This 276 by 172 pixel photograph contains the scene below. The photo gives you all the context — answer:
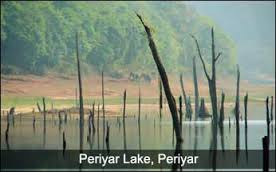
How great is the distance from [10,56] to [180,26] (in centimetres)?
4238

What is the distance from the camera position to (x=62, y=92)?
336 ft

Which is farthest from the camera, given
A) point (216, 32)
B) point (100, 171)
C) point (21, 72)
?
point (216, 32)

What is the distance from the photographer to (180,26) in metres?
146

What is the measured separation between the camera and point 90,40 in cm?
12150

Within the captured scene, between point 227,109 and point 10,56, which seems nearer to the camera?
point 227,109

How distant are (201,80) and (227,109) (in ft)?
77.2

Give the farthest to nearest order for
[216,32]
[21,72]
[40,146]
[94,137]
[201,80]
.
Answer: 1. [216,32]
2. [201,80]
3. [21,72]
4. [94,137]
5. [40,146]

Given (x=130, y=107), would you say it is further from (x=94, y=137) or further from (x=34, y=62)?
(x=94, y=137)

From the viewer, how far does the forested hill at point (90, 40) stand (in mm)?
112562

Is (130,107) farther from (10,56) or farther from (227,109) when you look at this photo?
(10,56)

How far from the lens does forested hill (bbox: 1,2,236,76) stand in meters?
113

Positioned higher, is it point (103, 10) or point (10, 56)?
point (103, 10)

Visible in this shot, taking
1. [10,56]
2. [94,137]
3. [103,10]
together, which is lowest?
[94,137]

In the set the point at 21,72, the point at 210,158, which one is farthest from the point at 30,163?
the point at 21,72
